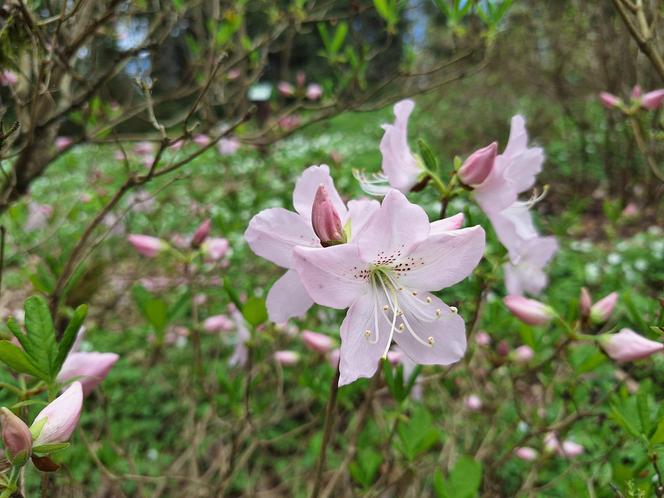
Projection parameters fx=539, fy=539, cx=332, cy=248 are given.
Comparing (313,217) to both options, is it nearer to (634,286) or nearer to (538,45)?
(634,286)

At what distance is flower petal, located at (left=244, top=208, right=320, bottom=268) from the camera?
0.80 metres

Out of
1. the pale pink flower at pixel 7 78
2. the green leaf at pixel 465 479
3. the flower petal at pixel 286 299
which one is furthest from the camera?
the pale pink flower at pixel 7 78

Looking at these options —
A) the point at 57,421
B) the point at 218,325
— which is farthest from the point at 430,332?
the point at 218,325

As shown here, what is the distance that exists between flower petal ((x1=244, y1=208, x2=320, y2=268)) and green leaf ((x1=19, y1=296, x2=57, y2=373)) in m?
0.30

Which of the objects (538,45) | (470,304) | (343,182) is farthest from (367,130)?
(470,304)

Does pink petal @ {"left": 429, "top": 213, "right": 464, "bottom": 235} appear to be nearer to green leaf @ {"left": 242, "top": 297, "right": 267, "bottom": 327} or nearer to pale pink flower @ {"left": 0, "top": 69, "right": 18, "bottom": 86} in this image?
green leaf @ {"left": 242, "top": 297, "right": 267, "bottom": 327}

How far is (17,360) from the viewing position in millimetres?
730

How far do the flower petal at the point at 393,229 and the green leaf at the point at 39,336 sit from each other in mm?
446

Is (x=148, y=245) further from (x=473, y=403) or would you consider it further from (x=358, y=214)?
(x=473, y=403)

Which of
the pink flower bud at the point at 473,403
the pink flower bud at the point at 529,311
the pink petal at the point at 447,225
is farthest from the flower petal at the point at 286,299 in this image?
the pink flower bud at the point at 473,403

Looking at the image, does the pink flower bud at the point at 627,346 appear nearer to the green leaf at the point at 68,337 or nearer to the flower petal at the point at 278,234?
the flower petal at the point at 278,234

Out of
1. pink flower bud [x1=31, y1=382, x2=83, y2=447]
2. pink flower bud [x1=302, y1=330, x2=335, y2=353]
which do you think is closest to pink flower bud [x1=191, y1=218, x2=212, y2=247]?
pink flower bud [x1=302, y1=330, x2=335, y2=353]

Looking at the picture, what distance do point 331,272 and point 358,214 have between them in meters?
0.10

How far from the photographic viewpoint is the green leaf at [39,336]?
74 centimetres
